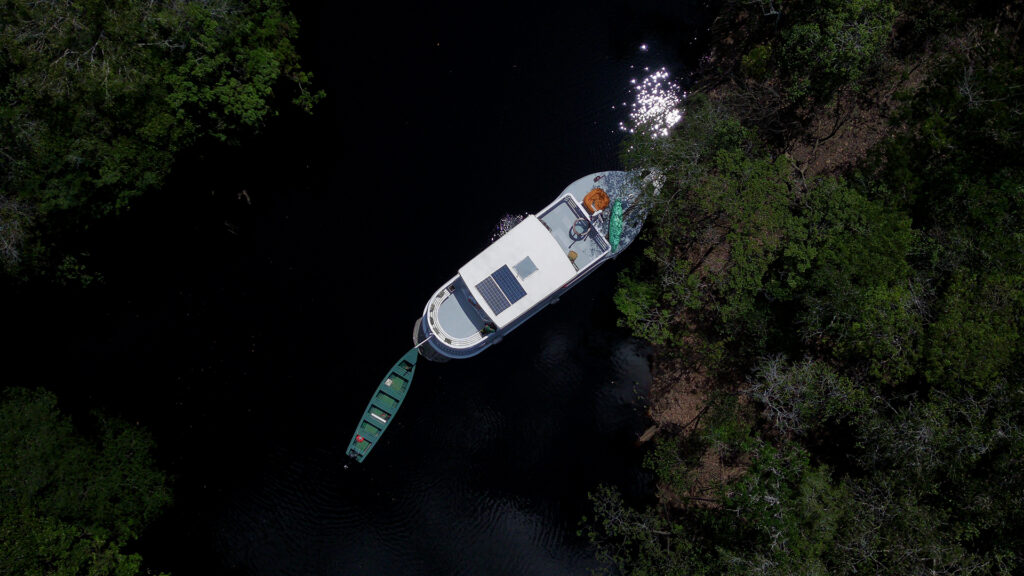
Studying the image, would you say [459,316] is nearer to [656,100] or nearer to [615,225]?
[615,225]

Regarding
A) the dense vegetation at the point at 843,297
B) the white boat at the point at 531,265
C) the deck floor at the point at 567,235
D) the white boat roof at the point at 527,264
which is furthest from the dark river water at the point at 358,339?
the dense vegetation at the point at 843,297

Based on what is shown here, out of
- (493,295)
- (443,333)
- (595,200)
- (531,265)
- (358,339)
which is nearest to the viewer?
(493,295)

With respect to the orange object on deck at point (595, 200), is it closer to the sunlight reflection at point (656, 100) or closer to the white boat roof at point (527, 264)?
the white boat roof at point (527, 264)

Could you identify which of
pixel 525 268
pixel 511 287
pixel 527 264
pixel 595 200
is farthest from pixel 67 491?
pixel 595 200

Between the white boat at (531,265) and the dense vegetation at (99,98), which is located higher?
the dense vegetation at (99,98)

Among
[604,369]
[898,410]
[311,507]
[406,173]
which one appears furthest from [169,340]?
[898,410]
